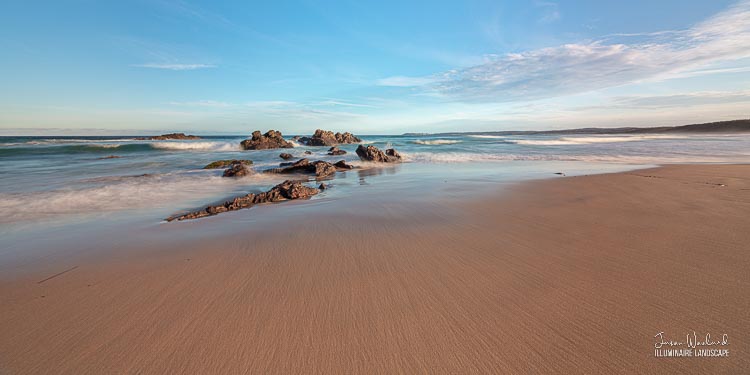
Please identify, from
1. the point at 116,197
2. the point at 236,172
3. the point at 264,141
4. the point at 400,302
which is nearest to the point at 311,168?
the point at 236,172

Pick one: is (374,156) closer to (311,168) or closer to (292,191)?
(311,168)

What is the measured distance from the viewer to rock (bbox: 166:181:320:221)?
4.48 metres

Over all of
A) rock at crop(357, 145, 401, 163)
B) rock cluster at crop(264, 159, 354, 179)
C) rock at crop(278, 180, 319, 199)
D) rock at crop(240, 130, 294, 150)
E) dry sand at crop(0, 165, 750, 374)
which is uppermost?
rock at crop(240, 130, 294, 150)

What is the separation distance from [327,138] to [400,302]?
1466 inches

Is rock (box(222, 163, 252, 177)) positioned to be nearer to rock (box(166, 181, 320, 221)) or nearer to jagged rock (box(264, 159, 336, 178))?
jagged rock (box(264, 159, 336, 178))

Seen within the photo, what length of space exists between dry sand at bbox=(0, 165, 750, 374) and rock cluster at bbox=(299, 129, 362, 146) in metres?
34.8

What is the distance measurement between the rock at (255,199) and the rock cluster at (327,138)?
1260 inches

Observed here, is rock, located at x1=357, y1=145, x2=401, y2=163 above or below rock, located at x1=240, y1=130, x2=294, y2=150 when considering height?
below

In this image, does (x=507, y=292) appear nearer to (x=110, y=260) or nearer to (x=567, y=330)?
(x=567, y=330)

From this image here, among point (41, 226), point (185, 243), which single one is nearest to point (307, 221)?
point (185, 243)

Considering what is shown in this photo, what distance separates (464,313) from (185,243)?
2.90m

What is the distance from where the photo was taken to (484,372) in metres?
1.30

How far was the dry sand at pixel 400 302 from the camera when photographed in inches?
54.6

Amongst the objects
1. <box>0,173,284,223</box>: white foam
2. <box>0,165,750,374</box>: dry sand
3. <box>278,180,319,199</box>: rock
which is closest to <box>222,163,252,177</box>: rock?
<box>0,173,284,223</box>: white foam
